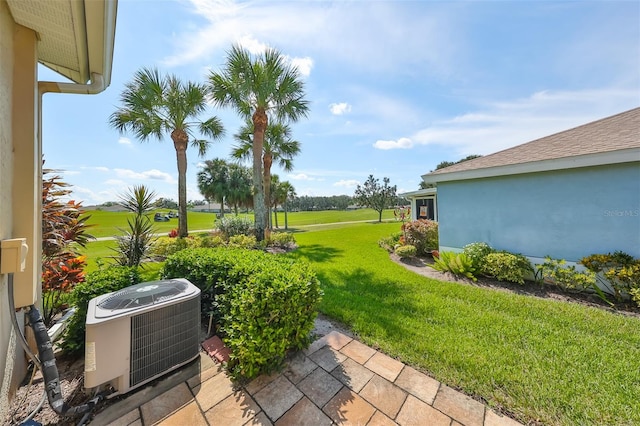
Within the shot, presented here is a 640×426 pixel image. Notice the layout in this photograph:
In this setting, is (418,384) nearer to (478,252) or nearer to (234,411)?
(234,411)

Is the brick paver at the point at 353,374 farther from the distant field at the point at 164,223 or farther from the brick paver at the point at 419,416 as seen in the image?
the distant field at the point at 164,223

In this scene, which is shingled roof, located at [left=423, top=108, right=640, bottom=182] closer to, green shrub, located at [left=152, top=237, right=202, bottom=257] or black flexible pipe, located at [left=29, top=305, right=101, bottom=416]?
black flexible pipe, located at [left=29, top=305, right=101, bottom=416]

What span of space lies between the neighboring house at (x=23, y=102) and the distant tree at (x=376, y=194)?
30.5m

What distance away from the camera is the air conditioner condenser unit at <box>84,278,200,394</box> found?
164 cm

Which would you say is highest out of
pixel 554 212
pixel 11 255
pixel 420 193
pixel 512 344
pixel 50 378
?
pixel 420 193

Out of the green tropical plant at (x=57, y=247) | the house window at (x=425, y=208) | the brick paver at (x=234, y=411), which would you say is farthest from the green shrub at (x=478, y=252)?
the house window at (x=425, y=208)

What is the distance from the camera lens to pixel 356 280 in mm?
5172

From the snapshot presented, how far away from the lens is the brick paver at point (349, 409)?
167 centimetres

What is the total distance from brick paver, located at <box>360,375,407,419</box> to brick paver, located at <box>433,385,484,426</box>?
0.30 m

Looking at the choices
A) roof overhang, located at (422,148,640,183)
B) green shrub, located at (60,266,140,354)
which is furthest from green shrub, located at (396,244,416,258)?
green shrub, located at (60,266,140,354)

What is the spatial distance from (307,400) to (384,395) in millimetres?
679

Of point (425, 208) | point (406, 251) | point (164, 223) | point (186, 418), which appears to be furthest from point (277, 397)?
point (164, 223)

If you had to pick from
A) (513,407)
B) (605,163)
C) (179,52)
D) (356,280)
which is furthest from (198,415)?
(605,163)

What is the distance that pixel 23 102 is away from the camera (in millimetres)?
1930
